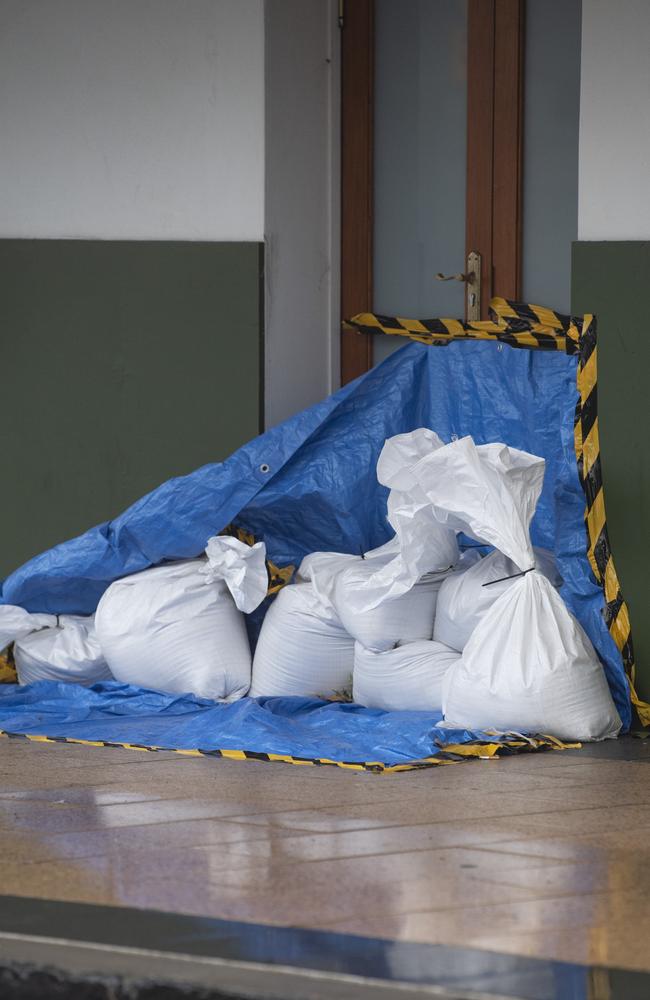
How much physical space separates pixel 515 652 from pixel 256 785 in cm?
87

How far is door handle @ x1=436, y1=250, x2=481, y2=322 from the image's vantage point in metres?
5.60

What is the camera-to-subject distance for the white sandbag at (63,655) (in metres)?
5.27

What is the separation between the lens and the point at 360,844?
341 cm

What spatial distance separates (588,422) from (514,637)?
0.77 meters

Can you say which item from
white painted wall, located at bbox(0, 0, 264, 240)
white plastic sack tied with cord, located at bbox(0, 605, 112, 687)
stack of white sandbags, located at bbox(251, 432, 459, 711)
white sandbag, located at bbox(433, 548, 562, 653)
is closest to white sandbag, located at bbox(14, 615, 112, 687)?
white plastic sack tied with cord, located at bbox(0, 605, 112, 687)

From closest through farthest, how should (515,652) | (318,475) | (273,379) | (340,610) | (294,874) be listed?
(294,874) < (515,652) < (340,610) < (318,475) < (273,379)

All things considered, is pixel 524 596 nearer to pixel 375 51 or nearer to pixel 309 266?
pixel 309 266

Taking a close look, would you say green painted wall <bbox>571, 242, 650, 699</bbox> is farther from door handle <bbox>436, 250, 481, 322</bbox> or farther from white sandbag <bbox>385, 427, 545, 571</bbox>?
door handle <bbox>436, 250, 481, 322</bbox>

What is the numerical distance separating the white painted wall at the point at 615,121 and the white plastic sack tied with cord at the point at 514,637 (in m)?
0.83

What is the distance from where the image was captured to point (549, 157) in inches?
215

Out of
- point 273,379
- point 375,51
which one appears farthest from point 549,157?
point 273,379

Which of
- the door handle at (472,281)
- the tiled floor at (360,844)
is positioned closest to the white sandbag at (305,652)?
the tiled floor at (360,844)

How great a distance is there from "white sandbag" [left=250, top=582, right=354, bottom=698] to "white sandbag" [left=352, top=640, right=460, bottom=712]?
5.9 inches

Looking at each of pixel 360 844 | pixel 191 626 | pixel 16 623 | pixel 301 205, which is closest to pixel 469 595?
pixel 191 626
